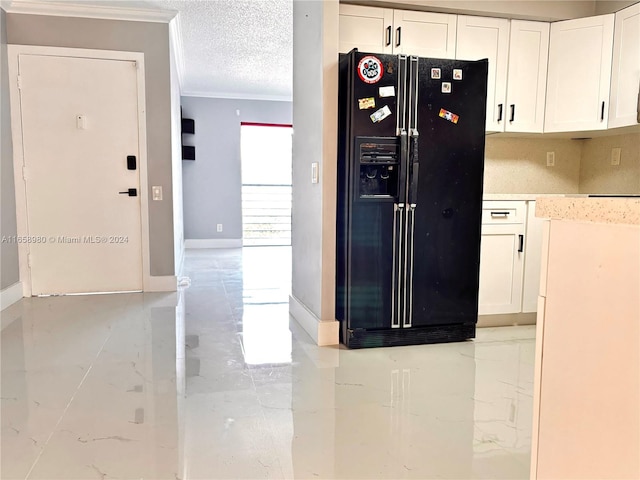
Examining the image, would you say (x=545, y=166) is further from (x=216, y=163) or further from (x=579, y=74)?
(x=216, y=163)

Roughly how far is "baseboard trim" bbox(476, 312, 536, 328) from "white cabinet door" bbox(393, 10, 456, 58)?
1863 millimetres

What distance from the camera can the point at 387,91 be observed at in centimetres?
274

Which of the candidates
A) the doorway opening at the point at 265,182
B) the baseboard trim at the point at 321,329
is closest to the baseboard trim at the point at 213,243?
the doorway opening at the point at 265,182

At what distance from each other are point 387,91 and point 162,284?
289 cm

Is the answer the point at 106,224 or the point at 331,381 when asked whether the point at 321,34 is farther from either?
the point at 106,224

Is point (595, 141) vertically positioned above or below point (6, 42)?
below

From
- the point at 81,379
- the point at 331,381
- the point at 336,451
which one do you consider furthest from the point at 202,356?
the point at 336,451

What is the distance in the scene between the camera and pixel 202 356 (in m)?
2.76

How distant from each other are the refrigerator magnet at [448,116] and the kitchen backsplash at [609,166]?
1507 millimetres

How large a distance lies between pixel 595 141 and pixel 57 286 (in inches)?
187

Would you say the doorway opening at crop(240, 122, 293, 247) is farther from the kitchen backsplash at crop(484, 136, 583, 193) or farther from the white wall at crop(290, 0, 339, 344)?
the kitchen backsplash at crop(484, 136, 583, 193)

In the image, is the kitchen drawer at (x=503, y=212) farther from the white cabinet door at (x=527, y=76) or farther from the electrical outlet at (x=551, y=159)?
the electrical outlet at (x=551, y=159)

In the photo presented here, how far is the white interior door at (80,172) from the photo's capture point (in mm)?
4133

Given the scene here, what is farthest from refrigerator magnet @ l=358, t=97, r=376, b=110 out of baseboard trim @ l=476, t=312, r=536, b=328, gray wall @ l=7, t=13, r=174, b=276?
gray wall @ l=7, t=13, r=174, b=276
